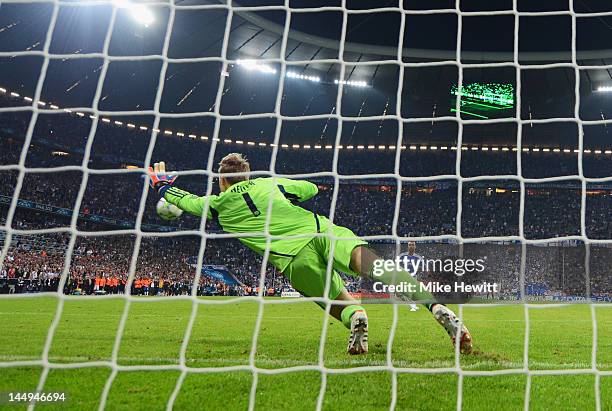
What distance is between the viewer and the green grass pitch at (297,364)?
2.71 m

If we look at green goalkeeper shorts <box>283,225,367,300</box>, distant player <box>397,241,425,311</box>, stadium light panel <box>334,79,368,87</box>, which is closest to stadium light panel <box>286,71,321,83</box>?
stadium light panel <box>334,79,368,87</box>

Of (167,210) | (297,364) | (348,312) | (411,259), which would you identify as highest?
(167,210)

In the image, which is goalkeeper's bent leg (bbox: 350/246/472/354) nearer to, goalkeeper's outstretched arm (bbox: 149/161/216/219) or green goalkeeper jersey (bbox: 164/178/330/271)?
green goalkeeper jersey (bbox: 164/178/330/271)

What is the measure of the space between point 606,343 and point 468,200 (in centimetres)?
1718

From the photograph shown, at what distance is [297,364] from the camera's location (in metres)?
3.72

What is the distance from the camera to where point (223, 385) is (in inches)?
117

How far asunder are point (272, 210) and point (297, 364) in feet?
3.68

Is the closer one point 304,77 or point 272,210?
point 272,210

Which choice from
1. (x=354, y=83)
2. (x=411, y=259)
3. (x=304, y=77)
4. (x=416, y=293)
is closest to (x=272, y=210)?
(x=416, y=293)

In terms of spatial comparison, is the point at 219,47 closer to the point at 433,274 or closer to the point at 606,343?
the point at 433,274

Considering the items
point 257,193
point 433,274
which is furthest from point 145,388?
point 433,274

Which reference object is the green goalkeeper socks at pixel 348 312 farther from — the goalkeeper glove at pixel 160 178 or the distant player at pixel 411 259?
the distant player at pixel 411 259

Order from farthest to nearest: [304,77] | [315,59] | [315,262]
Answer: [304,77] → [315,59] → [315,262]

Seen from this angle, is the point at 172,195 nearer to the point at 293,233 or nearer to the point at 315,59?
the point at 293,233
